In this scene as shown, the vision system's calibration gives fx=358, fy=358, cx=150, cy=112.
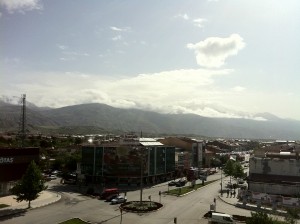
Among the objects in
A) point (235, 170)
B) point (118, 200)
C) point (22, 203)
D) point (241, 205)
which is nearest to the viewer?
point (22, 203)

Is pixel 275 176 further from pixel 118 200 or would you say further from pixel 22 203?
pixel 22 203

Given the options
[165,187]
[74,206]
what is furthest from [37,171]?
[165,187]

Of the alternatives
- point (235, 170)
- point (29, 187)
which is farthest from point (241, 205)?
point (29, 187)

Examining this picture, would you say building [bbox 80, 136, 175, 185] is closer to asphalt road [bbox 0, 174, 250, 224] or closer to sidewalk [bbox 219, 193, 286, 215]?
asphalt road [bbox 0, 174, 250, 224]

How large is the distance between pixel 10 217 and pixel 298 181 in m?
61.7

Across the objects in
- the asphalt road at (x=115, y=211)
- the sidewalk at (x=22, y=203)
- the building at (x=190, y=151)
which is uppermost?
the building at (x=190, y=151)

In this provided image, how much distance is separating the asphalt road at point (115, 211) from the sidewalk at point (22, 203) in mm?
1669

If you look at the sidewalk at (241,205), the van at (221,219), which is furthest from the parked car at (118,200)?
the sidewalk at (241,205)

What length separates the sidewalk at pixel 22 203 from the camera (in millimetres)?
57969

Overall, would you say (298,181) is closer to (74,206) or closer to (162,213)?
(162,213)

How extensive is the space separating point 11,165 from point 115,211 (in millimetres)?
25163

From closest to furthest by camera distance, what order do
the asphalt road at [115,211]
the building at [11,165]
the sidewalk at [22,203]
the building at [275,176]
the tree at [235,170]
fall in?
the asphalt road at [115,211]
the sidewalk at [22,203]
the building at [11,165]
the building at [275,176]
the tree at [235,170]

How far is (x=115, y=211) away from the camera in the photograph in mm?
61094

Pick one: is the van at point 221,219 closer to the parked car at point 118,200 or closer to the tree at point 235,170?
the parked car at point 118,200
